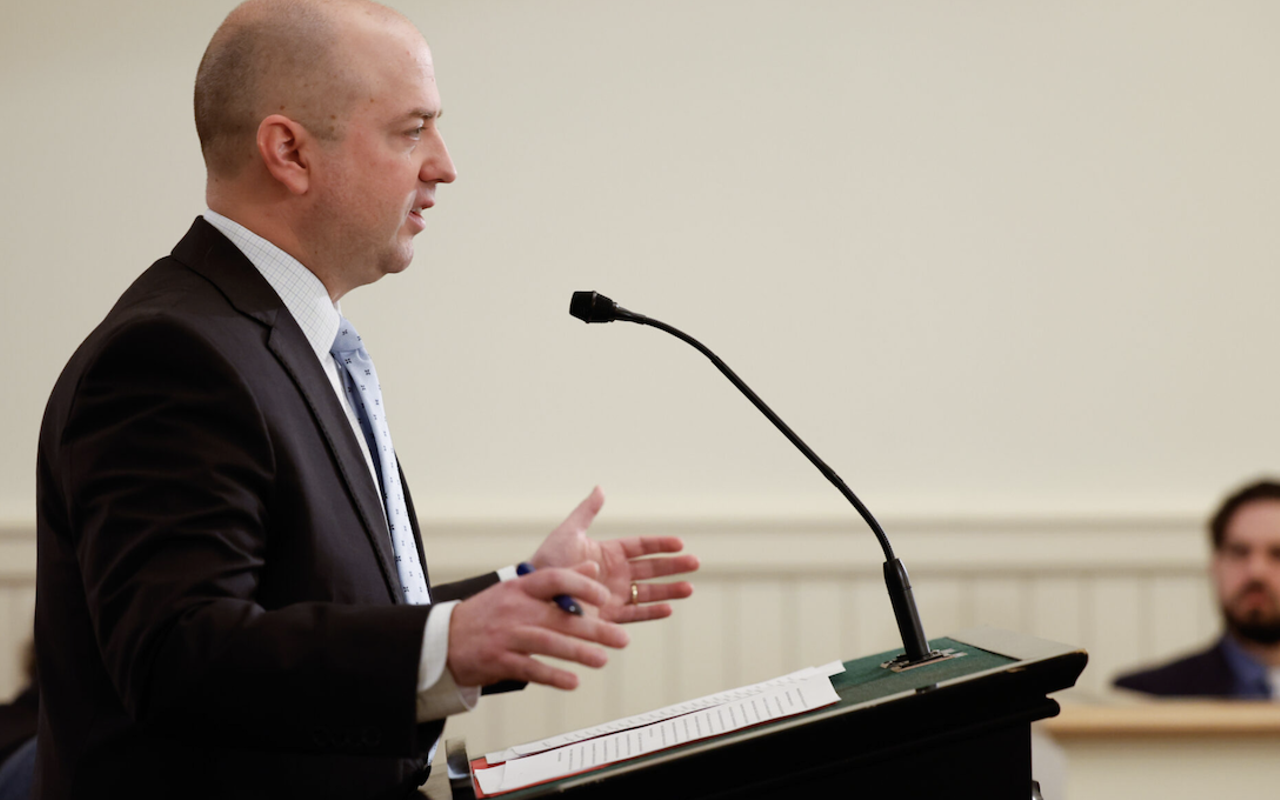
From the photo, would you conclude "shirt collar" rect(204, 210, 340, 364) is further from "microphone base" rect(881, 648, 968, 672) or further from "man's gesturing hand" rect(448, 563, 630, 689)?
"microphone base" rect(881, 648, 968, 672)

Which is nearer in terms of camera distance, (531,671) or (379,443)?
(531,671)

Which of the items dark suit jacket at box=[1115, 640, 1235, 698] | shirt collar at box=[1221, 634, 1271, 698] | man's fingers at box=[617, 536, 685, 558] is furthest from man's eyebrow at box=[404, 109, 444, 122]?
shirt collar at box=[1221, 634, 1271, 698]

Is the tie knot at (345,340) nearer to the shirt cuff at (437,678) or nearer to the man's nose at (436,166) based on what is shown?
the man's nose at (436,166)

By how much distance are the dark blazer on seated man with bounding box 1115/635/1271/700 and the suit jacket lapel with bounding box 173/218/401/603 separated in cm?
217

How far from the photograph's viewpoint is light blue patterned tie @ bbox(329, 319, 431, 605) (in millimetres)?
1229

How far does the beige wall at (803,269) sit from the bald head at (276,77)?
1501mm

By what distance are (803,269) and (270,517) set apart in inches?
77.8

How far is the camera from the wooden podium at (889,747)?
83 cm

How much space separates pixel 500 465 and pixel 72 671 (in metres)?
1.74

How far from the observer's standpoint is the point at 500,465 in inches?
109

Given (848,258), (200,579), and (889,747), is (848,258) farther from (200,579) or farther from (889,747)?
(200,579)

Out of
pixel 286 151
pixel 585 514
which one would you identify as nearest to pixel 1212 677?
pixel 585 514

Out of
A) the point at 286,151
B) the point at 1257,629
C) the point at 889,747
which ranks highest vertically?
the point at 286,151

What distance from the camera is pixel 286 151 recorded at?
1221mm
